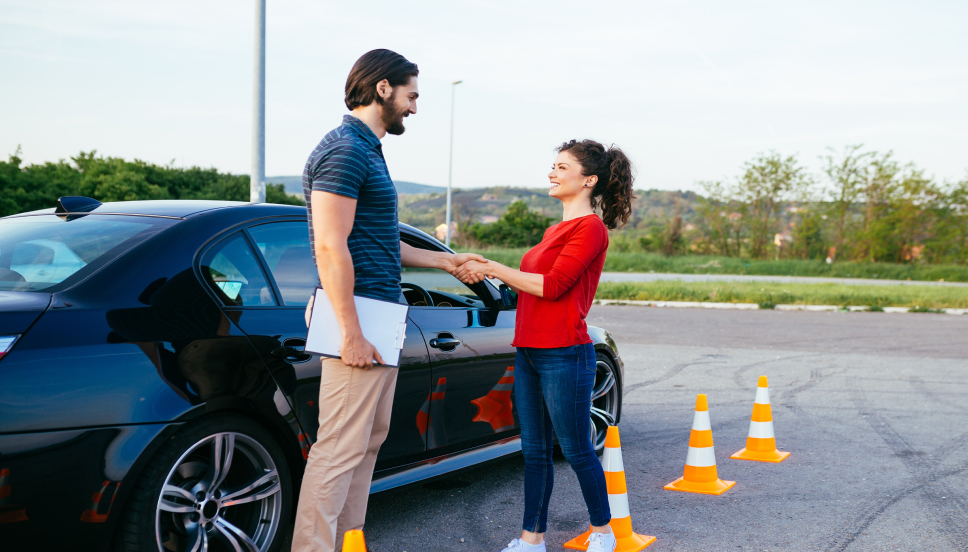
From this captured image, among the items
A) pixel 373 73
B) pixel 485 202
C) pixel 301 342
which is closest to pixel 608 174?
pixel 373 73

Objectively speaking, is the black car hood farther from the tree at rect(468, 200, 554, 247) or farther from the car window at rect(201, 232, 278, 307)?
the tree at rect(468, 200, 554, 247)

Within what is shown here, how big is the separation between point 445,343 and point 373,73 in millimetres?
1462

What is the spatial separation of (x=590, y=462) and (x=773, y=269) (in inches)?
1324

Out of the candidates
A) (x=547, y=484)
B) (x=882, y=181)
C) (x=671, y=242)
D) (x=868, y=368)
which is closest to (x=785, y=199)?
(x=882, y=181)

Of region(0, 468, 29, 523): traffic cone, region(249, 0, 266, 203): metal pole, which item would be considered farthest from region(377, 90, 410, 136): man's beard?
region(249, 0, 266, 203): metal pole

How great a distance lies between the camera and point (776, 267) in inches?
1351

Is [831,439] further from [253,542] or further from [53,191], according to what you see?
[53,191]

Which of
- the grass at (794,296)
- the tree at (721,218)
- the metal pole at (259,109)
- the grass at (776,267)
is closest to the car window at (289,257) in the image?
the metal pole at (259,109)

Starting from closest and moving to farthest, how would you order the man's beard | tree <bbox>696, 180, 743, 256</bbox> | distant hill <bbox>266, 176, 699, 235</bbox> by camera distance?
the man's beard, tree <bbox>696, 180, 743, 256</bbox>, distant hill <bbox>266, 176, 699, 235</bbox>

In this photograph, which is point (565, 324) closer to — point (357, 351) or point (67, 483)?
point (357, 351)

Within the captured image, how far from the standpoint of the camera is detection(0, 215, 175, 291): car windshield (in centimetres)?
257

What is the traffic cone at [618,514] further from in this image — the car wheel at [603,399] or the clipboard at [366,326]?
the clipboard at [366,326]

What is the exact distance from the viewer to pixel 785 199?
37000 millimetres

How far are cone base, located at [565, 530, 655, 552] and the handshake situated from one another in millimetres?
1295
